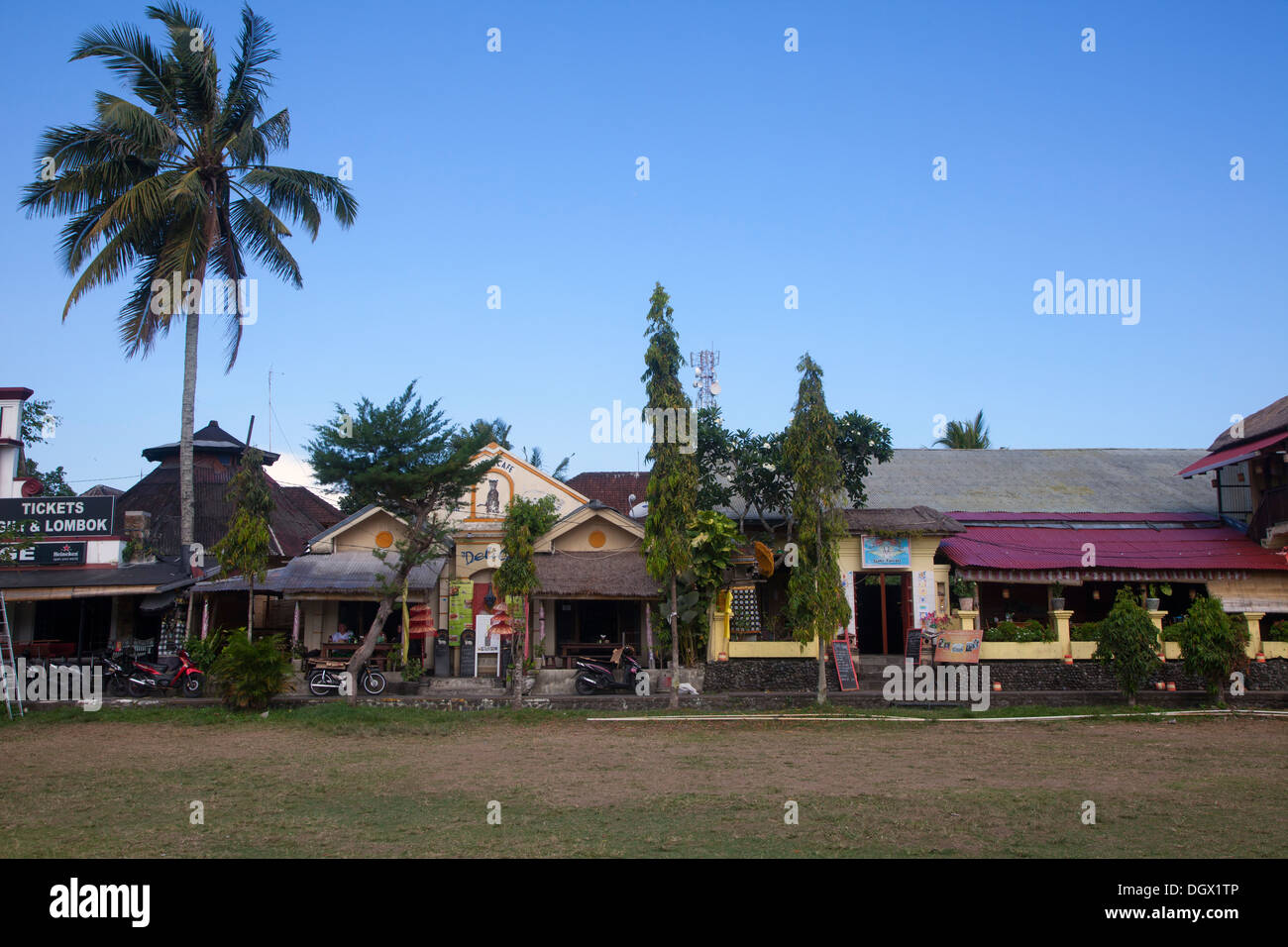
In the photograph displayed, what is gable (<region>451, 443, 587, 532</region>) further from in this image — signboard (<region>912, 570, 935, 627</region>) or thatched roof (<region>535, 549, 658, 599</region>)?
signboard (<region>912, 570, 935, 627</region>)

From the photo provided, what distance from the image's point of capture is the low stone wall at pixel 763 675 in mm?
19422

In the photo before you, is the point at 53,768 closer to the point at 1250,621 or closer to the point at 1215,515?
the point at 1250,621

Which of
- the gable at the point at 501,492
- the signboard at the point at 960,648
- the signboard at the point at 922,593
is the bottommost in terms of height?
the signboard at the point at 960,648

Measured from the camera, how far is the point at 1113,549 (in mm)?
23391

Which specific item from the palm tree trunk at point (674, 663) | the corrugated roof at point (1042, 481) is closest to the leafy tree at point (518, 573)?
the palm tree trunk at point (674, 663)

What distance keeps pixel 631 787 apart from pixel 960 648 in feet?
34.6

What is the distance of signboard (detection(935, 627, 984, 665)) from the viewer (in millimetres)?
18969

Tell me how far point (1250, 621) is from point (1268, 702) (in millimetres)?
1987

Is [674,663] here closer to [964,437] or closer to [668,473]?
[668,473]

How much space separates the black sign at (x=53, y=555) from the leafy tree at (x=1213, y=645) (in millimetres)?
23614

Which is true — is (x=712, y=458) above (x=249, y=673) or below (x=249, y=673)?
above

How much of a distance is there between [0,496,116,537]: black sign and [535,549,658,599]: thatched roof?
10.1 metres

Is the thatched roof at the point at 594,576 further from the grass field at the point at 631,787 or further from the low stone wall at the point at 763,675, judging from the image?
the grass field at the point at 631,787

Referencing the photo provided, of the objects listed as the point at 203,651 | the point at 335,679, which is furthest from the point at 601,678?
the point at 203,651
